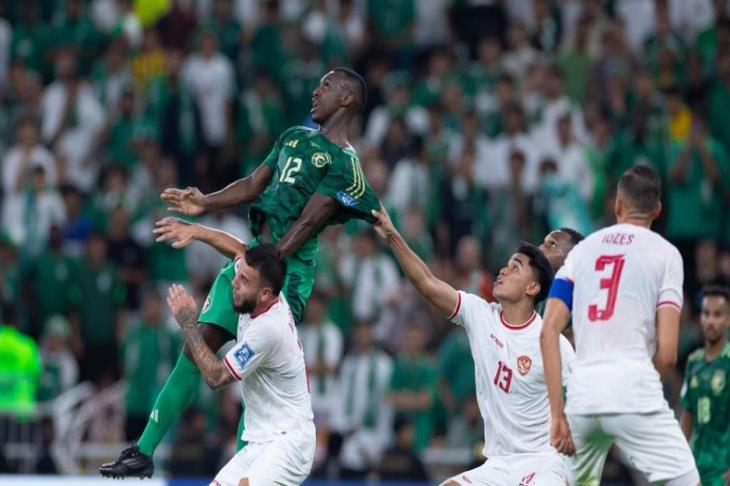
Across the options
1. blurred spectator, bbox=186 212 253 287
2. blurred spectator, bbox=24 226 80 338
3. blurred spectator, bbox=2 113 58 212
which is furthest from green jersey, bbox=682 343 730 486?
blurred spectator, bbox=2 113 58 212

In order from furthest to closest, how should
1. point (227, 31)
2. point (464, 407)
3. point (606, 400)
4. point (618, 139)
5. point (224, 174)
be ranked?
point (227, 31) → point (224, 174) → point (618, 139) → point (464, 407) → point (606, 400)

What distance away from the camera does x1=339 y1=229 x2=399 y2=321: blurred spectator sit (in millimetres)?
19031

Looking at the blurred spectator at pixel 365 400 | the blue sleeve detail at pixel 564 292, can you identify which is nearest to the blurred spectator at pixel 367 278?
the blurred spectator at pixel 365 400

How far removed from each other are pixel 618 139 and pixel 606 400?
10.5 metres

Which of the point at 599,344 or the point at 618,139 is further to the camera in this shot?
the point at 618,139

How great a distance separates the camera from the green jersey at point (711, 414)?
1221 centimetres

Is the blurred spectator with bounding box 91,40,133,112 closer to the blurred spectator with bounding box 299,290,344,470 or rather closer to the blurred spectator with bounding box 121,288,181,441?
the blurred spectator with bounding box 121,288,181,441

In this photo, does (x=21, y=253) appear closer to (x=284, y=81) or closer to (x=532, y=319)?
(x=284, y=81)

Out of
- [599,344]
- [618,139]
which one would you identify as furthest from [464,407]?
[599,344]

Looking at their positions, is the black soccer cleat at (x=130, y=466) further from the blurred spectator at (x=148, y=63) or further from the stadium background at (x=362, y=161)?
the blurred spectator at (x=148, y=63)

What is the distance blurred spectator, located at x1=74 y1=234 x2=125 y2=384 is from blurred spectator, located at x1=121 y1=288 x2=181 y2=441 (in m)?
0.77

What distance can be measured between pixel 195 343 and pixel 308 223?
113 centimetres

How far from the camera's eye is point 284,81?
21.8 metres

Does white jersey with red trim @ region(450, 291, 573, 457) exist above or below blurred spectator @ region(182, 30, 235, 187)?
below
